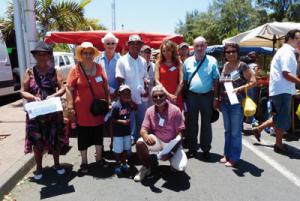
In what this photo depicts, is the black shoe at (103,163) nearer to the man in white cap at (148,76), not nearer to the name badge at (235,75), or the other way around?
the man in white cap at (148,76)

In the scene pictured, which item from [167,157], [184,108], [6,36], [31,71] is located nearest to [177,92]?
[184,108]

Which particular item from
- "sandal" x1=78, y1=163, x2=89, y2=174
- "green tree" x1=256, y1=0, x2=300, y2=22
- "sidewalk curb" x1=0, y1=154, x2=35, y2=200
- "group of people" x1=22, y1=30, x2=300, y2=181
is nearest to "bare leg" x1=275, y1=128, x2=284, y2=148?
"group of people" x1=22, y1=30, x2=300, y2=181

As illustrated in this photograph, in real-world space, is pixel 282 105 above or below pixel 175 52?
below

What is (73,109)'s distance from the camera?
16.0 feet

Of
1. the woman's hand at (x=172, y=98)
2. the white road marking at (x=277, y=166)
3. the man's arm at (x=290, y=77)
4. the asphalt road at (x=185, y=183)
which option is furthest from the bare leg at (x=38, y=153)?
the man's arm at (x=290, y=77)

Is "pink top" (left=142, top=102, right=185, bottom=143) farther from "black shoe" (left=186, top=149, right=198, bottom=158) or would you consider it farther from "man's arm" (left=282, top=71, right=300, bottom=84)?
"man's arm" (left=282, top=71, right=300, bottom=84)

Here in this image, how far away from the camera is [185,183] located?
457 cm

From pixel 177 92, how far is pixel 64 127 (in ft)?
5.93

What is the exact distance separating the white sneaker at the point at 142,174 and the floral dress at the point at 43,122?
1.18 meters

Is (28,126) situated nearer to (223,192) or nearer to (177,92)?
(177,92)

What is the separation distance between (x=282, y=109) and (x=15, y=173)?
13.9ft

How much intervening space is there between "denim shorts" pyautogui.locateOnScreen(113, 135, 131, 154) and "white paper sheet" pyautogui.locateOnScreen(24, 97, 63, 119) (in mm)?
984

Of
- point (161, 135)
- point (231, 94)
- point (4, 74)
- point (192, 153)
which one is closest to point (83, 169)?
point (161, 135)

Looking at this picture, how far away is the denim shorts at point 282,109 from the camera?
5590mm
